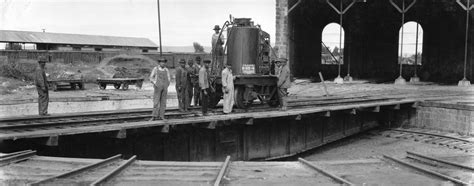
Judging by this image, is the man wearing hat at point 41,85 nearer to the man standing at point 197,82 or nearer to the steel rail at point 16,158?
the man standing at point 197,82

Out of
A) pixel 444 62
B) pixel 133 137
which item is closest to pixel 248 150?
pixel 133 137

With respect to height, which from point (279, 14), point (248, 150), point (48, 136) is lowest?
point (248, 150)

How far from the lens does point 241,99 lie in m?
14.1

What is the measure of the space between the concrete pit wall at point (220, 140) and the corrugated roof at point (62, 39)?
33.8 meters

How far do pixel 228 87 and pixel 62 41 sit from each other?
3778cm

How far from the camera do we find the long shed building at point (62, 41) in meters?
43.9

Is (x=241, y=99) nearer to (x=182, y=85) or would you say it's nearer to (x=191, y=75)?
(x=191, y=75)

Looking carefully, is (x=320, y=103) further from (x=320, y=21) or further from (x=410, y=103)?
(x=320, y=21)

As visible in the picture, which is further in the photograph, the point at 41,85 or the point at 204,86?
the point at 204,86

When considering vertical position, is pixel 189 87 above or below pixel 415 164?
above

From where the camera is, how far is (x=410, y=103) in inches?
675

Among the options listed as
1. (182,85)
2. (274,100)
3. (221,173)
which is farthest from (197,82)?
(221,173)

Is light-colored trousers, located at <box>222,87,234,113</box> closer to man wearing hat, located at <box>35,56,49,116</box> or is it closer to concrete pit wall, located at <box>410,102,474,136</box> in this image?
man wearing hat, located at <box>35,56,49,116</box>

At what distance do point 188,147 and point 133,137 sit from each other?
158 centimetres
